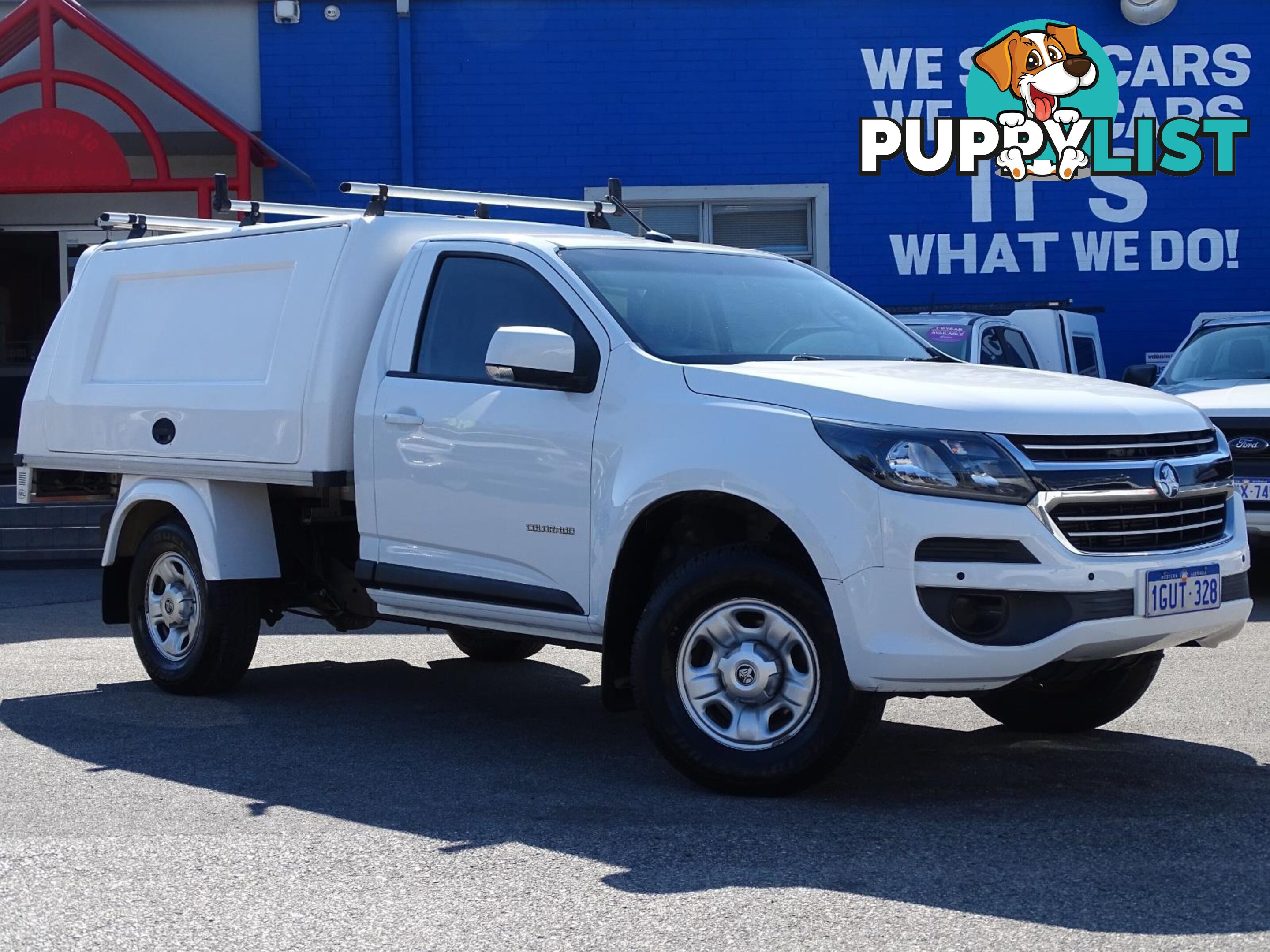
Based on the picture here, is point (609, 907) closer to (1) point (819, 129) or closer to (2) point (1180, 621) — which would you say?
(2) point (1180, 621)

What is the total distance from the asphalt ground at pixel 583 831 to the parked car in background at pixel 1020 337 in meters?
5.05

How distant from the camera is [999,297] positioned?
18812mm

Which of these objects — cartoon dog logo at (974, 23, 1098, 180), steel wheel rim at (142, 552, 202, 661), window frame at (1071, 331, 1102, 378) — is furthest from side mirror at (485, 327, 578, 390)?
cartoon dog logo at (974, 23, 1098, 180)

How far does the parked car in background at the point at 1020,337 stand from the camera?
42.3 ft

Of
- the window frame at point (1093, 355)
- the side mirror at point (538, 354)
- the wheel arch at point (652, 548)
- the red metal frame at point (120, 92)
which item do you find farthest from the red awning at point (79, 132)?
the wheel arch at point (652, 548)

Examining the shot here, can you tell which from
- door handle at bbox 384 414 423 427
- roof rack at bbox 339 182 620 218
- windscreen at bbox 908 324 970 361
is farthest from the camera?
windscreen at bbox 908 324 970 361

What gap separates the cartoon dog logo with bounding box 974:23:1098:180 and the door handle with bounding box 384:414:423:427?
13.2 meters

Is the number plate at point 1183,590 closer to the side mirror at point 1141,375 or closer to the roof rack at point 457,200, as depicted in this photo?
the roof rack at point 457,200

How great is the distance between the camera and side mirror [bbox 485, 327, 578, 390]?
615 centimetres

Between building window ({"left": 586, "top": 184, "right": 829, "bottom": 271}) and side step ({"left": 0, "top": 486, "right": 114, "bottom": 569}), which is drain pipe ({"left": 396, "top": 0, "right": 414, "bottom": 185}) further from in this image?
side step ({"left": 0, "top": 486, "right": 114, "bottom": 569})

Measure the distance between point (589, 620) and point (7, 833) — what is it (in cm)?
205

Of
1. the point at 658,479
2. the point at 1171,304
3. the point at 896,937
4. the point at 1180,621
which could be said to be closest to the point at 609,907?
the point at 896,937

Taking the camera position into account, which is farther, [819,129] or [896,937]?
[819,129]

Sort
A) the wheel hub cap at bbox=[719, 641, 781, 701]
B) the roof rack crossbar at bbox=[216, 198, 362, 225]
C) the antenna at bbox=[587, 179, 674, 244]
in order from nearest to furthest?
the wheel hub cap at bbox=[719, 641, 781, 701] < the roof rack crossbar at bbox=[216, 198, 362, 225] < the antenna at bbox=[587, 179, 674, 244]
